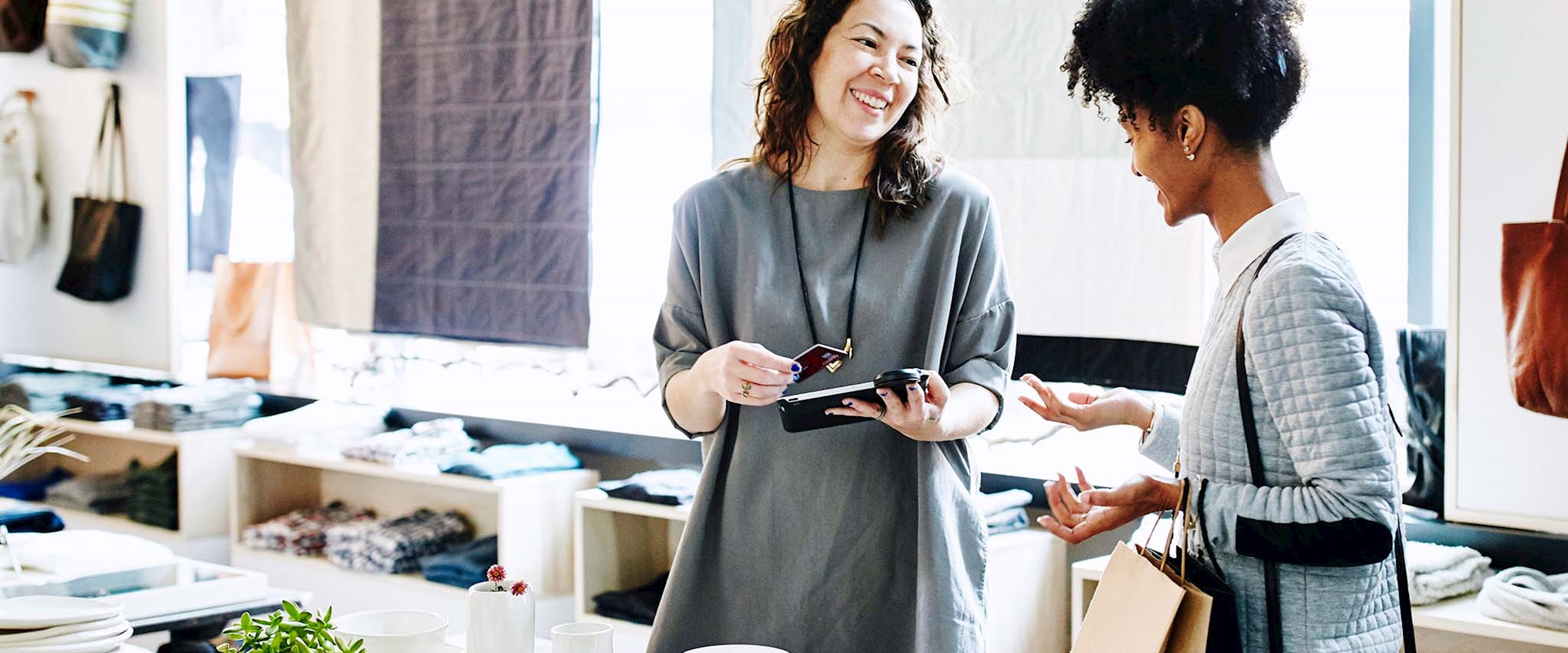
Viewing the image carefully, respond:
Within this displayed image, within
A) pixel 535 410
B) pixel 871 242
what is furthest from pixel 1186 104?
pixel 535 410

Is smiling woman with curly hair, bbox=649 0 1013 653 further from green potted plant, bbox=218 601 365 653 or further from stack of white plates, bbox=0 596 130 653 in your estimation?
stack of white plates, bbox=0 596 130 653

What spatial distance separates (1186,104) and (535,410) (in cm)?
318

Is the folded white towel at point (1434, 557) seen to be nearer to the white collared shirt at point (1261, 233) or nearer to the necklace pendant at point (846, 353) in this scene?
the necklace pendant at point (846, 353)

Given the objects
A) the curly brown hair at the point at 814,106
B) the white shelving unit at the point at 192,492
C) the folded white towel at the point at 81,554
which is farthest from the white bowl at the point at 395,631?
the white shelving unit at the point at 192,492

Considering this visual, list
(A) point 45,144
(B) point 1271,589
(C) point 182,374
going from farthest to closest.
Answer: (A) point 45,144 < (C) point 182,374 < (B) point 1271,589

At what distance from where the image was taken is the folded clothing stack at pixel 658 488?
3375 mm

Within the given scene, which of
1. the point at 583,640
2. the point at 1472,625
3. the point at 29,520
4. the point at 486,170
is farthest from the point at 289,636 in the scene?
the point at 486,170

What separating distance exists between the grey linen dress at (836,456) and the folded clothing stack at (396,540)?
234 cm

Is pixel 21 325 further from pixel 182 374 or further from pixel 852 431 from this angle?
pixel 852 431

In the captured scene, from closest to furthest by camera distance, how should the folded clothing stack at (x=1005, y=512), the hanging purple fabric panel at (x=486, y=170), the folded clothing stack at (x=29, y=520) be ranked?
the folded clothing stack at (x=1005, y=512)
the folded clothing stack at (x=29, y=520)
the hanging purple fabric panel at (x=486, y=170)

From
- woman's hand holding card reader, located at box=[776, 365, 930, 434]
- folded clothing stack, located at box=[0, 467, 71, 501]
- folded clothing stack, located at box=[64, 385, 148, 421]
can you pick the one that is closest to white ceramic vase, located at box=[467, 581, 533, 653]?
woman's hand holding card reader, located at box=[776, 365, 930, 434]

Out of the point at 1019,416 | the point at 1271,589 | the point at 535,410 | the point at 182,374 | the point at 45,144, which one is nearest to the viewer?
the point at 1271,589

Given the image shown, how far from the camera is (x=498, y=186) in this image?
408 cm

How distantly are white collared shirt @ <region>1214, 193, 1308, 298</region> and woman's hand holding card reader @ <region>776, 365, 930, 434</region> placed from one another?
439 mm
